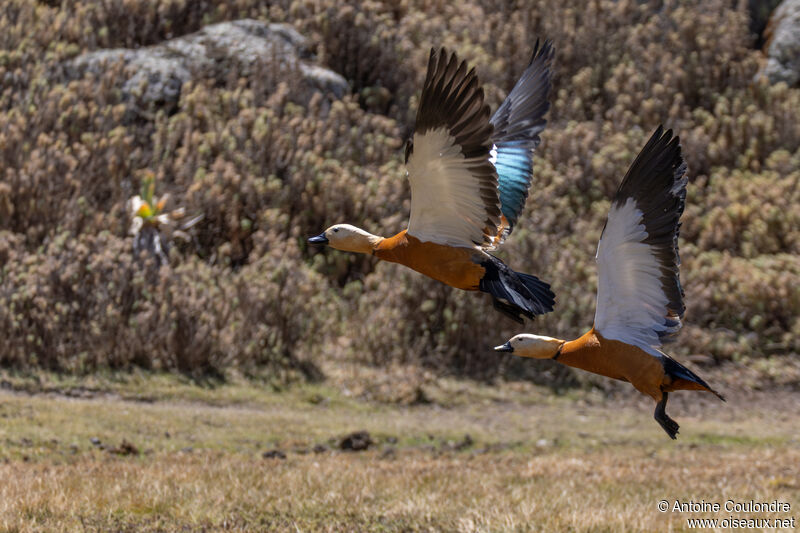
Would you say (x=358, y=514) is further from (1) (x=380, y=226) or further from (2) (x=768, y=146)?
(2) (x=768, y=146)

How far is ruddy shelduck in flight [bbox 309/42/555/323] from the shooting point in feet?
13.7

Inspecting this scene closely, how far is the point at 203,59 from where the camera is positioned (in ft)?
52.5

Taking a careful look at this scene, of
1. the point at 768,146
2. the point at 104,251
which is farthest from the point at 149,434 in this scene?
the point at 768,146

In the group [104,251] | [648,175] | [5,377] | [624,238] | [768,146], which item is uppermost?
[648,175]

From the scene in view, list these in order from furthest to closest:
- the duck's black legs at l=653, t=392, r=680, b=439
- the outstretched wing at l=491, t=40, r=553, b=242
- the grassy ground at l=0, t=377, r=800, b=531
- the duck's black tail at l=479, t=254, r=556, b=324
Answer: the grassy ground at l=0, t=377, r=800, b=531 → the outstretched wing at l=491, t=40, r=553, b=242 → the duck's black tail at l=479, t=254, r=556, b=324 → the duck's black legs at l=653, t=392, r=680, b=439

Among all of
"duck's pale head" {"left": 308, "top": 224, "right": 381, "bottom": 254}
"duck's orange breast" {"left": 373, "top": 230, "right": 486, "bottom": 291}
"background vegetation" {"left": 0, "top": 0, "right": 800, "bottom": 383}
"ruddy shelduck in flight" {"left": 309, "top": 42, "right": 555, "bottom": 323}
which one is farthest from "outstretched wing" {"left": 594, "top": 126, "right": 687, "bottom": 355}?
"background vegetation" {"left": 0, "top": 0, "right": 800, "bottom": 383}

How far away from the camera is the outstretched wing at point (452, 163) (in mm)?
4207

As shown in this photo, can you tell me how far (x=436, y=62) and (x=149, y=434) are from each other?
17.8 ft

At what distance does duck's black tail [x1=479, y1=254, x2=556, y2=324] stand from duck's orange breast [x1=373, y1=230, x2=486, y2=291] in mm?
56

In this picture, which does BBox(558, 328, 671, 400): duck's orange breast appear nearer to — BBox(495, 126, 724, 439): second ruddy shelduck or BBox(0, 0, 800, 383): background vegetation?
BBox(495, 126, 724, 439): second ruddy shelduck

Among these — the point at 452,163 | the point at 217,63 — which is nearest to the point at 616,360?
the point at 452,163

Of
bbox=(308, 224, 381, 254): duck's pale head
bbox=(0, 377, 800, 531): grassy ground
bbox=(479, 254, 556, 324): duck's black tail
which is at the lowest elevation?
bbox=(0, 377, 800, 531): grassy ground

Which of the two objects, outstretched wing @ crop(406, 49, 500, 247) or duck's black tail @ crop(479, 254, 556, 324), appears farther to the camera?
outstretched wing @ crop(406, 49, 500, 247)

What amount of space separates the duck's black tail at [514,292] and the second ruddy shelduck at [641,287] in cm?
14
